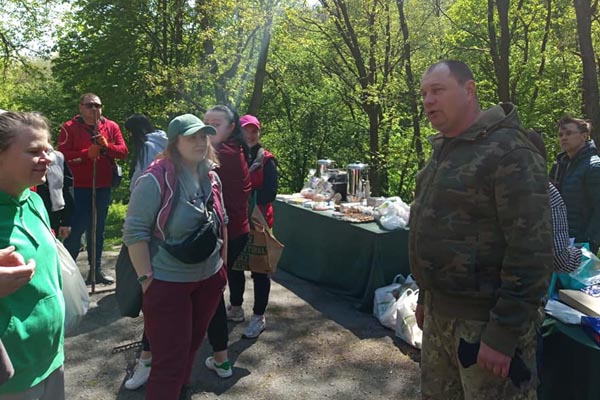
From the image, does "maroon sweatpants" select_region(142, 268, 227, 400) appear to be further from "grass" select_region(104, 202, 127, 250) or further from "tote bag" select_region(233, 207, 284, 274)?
"grass" select_region(104, 202, 127, 250)

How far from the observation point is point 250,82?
44.7 ft

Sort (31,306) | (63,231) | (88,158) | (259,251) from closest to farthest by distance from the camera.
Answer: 1. (31,306)
2. (259,251)
3. (63,231)
4. (88,158)

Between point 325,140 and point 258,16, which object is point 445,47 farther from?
point 258,16

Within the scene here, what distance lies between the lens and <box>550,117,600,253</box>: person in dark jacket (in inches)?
153

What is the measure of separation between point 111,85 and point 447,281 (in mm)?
12771

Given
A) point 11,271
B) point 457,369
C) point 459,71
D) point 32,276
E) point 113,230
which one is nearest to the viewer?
point 11,271

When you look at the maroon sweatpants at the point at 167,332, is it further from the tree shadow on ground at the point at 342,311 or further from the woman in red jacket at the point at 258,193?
the tree shadow on ground at the point at 342,311

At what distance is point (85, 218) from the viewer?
5.09 metres

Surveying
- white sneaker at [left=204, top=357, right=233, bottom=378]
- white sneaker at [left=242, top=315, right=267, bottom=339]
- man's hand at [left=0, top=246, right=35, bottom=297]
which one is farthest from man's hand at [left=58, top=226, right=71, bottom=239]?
man's hand at [left=0, top=246, right=35, bottom=297]

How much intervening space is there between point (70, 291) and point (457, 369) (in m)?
1.61

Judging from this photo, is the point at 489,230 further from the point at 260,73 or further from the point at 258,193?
the point at 260,73

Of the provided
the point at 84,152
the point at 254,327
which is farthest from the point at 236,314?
the point at 84,152

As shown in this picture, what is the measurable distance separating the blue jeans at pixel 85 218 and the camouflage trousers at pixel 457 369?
13.1 feet

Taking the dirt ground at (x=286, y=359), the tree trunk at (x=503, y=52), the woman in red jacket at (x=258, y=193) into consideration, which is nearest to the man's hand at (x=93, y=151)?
the dirt ground at (x=286, y=359)
